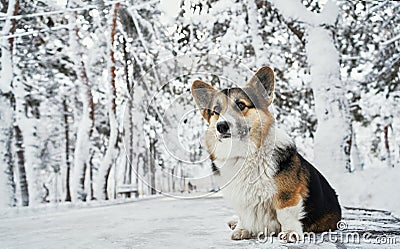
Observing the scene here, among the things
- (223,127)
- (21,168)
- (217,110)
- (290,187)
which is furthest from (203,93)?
(21,168)

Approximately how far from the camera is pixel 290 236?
164 cm

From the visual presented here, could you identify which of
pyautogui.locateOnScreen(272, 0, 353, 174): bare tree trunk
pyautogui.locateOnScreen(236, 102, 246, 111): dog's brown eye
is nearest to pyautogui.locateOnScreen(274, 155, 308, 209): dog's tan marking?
pyautogui.locateOnScreen(236, 102, 246, 111): dog's brown eye

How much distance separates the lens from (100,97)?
34.5ft

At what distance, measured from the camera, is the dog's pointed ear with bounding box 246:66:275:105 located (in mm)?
1799

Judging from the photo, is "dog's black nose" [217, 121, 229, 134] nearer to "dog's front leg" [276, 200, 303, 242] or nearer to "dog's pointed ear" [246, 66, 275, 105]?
"dog's pointed ear" [246, 66, 275, 105]

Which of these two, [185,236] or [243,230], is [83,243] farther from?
[243,230]

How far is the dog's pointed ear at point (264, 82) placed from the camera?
1.80m

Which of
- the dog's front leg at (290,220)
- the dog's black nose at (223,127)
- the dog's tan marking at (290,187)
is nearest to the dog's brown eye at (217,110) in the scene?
the dog's black nose at (223,127)

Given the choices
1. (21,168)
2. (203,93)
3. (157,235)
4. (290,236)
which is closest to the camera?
(290,236)

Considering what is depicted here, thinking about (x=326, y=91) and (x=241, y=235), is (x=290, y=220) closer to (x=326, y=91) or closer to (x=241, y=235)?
(x=241, y=235)

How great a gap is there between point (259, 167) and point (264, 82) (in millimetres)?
411

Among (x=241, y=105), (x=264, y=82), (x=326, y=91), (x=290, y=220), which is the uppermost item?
(x=326, y=91)

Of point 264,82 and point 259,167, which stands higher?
point 264,82

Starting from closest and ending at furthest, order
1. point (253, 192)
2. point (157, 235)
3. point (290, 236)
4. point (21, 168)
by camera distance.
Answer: point (290, 236) → point (253, 192) → point (157, 235) → point (21, 168)
